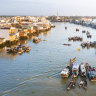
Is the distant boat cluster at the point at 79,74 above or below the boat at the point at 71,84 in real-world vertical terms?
above

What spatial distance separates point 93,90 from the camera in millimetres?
3252

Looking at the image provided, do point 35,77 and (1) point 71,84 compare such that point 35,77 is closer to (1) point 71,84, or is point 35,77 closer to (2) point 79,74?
(1) point 71,84

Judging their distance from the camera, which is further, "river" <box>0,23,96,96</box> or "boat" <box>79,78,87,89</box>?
"boat" <box>79,78,87,89</box>

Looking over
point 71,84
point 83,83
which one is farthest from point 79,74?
point 71,84

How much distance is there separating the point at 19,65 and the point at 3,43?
2.84 meters

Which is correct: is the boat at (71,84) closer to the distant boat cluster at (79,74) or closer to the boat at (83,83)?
the distant boat cluster at (79,74)

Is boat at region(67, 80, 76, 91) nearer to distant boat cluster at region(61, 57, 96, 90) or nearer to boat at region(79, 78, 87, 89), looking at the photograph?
distant boat cluster at region(61, 57, 96, 90)

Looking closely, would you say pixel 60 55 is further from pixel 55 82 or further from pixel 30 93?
pixel 30 93

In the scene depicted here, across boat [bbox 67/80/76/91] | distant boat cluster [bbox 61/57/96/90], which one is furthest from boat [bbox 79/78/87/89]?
boat [bbox 67/80/76/91]

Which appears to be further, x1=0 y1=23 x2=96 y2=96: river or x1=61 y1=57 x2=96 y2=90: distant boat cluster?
x1=61 y1=57 x2=96 y2=90: distant boat cluster

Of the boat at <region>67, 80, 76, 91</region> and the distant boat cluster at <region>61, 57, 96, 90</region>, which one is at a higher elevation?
the distant boat cluster at <region>61, 57, 96, 90</region>

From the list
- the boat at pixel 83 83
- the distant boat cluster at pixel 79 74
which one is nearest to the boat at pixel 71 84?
the distant boat cluster at pixel 79 74

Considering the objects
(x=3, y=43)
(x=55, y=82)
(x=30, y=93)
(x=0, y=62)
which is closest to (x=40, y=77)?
(x=55, y=82)

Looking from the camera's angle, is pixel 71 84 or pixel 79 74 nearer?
pixel 71 84
